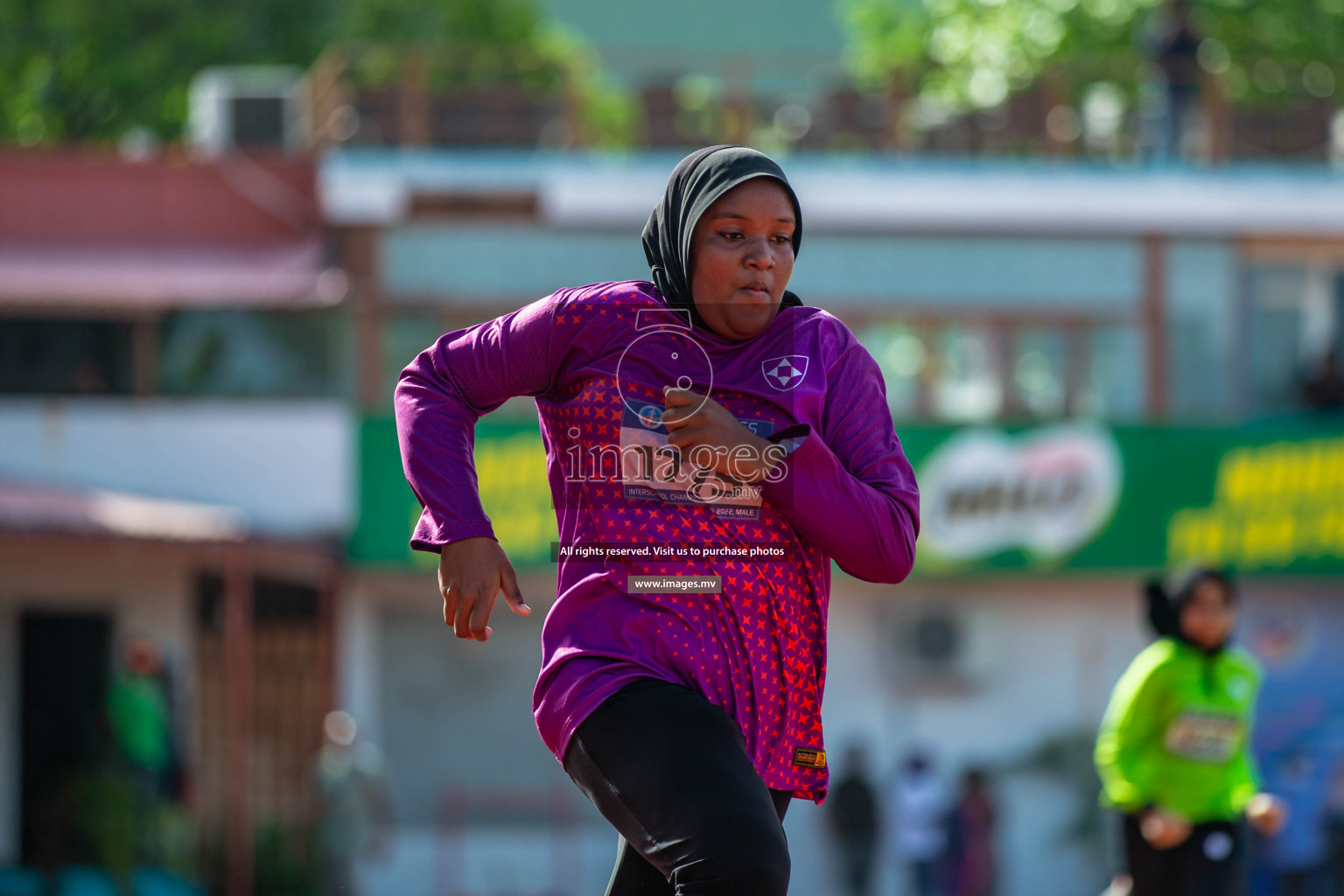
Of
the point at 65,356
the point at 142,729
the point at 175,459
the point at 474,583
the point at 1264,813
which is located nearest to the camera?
the point at 474,583

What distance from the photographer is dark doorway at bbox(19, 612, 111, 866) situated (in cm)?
1709

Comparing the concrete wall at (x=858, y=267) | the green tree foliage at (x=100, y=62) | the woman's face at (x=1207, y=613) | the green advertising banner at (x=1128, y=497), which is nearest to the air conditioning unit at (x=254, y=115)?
the concrete wall at (x=858, y=267)

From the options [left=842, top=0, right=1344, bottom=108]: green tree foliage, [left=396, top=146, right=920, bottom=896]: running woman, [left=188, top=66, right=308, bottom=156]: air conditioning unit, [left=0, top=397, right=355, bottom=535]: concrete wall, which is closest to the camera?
[left=396, top=146, right=920, bottom=896]: running woman

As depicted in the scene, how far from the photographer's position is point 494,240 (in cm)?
1819

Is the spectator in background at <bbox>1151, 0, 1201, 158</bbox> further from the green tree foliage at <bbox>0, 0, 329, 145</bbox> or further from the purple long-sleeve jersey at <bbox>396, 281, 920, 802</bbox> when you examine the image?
the purple long-sleeve jersey at <bbox>396, 281, 920, 802</bbox>

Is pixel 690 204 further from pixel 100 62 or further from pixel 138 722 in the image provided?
pixel 100 62

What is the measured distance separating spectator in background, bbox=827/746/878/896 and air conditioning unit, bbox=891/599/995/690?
Answer: 1370 millimetres

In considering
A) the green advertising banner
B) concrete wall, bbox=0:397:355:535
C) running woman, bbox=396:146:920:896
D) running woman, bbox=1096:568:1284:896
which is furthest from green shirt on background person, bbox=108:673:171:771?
running woman, bbox=396:146:920:896

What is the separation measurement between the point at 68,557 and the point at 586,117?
20.6ft

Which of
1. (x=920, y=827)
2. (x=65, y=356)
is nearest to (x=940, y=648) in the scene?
(x=920, y=827)

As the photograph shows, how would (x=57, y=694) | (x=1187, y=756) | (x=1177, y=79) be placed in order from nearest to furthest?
(x=1187, y=756) < (x=57, y=694) < (x=1177, y=79)

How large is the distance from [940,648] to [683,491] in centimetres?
1537

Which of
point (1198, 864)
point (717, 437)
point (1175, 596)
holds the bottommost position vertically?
point (1198, 864)

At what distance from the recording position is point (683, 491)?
10.2 feet
